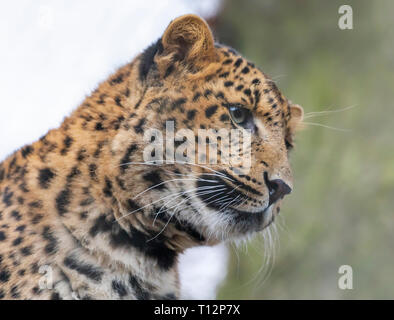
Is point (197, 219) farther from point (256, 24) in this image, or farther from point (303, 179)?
point (256, 24)

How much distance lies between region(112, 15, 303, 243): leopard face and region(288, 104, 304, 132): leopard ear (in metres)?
0.31

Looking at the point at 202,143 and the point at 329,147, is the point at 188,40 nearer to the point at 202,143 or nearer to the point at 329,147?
the point at 202,143

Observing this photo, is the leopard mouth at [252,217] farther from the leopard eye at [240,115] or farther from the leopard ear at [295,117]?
the leopard ear at [295,117]

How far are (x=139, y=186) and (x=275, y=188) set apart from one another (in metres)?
0.65

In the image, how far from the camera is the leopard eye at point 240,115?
8.85ft

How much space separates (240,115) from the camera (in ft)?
8.91

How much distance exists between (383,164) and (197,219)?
4500 millimetres

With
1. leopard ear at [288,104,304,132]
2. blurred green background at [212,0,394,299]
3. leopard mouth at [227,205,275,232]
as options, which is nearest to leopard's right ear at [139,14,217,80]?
leopard ear at [288,104,304,132]

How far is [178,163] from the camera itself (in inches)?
101

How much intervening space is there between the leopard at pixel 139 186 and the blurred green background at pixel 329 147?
11.9 feet

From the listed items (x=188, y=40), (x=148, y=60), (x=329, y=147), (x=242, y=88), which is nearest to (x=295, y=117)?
(x=242, y=88)

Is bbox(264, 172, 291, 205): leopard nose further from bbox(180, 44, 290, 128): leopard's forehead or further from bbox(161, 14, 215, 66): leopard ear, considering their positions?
bbox(161, 14, 215, 66): leopard ear
